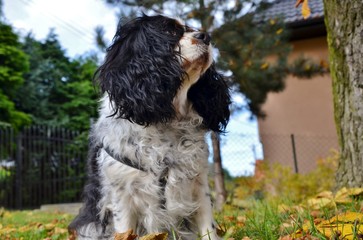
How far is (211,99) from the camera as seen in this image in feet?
9.77


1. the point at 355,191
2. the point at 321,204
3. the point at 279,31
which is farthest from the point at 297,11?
the point at 321,204

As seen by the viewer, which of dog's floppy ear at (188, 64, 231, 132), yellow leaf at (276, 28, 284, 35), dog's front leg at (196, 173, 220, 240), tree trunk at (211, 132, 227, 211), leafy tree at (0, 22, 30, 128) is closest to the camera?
dog's front leg at (196, 173, 220, 240)

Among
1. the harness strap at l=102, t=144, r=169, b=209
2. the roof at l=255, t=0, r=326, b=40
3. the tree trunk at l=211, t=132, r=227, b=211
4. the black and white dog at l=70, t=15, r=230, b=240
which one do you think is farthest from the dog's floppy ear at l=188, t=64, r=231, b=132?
the roof at l=255, t=0, r=326, b=40

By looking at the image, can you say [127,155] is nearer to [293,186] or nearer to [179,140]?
[179,140]

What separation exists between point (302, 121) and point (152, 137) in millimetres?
9450

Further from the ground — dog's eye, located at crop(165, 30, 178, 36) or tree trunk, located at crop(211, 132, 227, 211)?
dog's eye, located at crop(165, 30, 178, 36)

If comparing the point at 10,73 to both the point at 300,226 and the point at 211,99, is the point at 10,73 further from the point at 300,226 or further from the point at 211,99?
the point at 300,226

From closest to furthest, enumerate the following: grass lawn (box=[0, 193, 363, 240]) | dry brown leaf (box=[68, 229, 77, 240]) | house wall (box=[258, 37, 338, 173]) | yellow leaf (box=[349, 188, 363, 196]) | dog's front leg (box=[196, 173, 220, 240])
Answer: grass lawn (box=[0, 193, 363, 240]) < dog's front leg (box=[196, 173, 220, 240]) < dry brown leaf (box=[68, 229, 77, 240]) < yellow leaf (box=[349, 188, 363, 196]) < house wall (box=[258, 37, 338, 173])

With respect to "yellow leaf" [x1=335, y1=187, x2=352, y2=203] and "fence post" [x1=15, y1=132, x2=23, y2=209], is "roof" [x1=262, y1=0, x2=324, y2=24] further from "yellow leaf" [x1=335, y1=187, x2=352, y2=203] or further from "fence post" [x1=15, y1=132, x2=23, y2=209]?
"yellow leaf" [x1=335, y1=187, x2=352, y2=203]

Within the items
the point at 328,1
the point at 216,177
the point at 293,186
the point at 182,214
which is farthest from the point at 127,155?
the point at 293,186

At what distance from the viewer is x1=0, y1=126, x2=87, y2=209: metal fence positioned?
1077cm

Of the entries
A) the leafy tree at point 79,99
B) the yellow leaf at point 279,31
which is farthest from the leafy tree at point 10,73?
the yellow leaf at point 279,31

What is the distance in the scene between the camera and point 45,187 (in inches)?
453

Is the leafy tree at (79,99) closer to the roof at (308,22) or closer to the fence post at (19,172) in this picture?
the fence post at (19,172)
